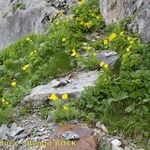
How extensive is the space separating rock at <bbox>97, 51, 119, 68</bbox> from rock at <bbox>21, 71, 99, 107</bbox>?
357mm

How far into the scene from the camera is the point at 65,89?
8.91 meters

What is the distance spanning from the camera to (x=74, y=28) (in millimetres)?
11688

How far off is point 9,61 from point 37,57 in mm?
1170

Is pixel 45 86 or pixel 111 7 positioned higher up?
pixel 111 7

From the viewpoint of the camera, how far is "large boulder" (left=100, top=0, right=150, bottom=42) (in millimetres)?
9953

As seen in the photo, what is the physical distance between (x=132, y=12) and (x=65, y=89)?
10.1 ft

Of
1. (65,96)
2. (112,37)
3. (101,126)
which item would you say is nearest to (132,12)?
(112,37)

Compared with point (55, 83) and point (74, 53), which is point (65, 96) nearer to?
point (55, 83)

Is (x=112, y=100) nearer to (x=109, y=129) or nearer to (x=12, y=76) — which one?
(x=109, y=129)

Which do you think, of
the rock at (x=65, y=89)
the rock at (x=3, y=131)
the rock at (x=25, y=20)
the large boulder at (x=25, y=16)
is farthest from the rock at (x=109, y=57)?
the rock at (x=25, y=20)

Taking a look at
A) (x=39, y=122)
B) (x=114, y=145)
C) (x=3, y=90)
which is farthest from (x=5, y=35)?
(x=114, y=145)

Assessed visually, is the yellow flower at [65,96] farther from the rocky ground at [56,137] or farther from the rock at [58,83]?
the rock at [58,83]

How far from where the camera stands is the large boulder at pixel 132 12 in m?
9.95

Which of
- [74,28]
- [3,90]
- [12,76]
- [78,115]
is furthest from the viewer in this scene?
[74,28]
